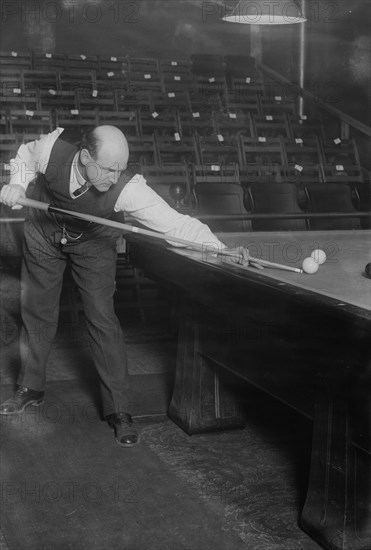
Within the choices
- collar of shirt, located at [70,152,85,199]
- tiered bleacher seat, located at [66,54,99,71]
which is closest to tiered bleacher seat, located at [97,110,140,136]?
tiered bleacher seat, located at [66,54,99,71]

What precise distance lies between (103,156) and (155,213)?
374mm

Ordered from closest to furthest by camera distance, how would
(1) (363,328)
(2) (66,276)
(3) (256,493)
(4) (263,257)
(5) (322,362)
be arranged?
(1) (363,328) < (5) (322,362) < (3) (256,493) < (4) (263,257) < (2) (66,276)

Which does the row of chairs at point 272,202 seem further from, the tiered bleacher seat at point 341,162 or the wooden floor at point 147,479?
the wooden floor at point 147,479

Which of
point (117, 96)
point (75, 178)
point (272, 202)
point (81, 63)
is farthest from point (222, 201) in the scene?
point (81, 63)

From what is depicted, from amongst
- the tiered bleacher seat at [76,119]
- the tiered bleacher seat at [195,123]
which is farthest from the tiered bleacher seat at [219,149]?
the tiered bleacher seat at [76,119]

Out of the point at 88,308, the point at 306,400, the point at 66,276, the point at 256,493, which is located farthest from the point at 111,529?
the point at 66,276

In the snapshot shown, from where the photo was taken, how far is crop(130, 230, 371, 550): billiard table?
2.18 metres

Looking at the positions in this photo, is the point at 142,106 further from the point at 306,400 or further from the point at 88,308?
the point at 306,400

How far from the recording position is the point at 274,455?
3.24 metres

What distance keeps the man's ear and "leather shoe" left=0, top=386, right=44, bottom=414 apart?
1232 mm

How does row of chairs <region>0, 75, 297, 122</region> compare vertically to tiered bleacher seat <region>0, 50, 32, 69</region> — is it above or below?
below

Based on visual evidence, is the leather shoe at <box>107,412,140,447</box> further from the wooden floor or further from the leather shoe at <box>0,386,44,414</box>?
the leather shoe at <box>0,386,44,414</box>

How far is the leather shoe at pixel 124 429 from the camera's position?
11.0 ft

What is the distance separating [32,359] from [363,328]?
6.75 ft
